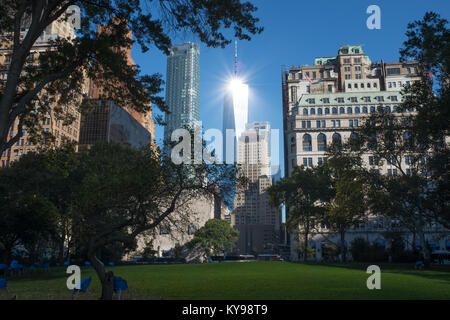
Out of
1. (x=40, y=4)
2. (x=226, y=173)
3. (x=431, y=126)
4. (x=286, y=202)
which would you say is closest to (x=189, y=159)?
(x=226, y=173)

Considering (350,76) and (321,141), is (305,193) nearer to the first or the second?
(321,141)

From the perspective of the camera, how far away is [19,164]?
43531 mm

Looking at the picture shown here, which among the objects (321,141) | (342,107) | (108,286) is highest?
(342,107)

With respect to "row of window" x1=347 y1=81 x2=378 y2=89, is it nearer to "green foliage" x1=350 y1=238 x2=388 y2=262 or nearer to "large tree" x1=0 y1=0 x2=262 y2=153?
"green foliage" x1=350 y1=238 x2=388 y2=262

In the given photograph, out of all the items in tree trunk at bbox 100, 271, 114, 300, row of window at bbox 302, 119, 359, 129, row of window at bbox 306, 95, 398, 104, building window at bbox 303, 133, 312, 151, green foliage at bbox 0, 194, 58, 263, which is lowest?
tree trunk at bbox 100, 271, 114, 300

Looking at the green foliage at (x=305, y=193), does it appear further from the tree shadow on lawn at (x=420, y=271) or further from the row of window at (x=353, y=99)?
the row of window at (x=353, y=99)

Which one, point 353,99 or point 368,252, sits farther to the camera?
point 353,99

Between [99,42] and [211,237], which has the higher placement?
[99,42]

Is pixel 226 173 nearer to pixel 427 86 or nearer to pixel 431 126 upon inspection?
pixel 431 126

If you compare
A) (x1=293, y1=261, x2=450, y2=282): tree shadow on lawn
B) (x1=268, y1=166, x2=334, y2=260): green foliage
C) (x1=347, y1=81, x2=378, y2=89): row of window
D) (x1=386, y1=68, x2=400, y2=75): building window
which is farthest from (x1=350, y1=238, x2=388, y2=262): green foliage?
(x1=386, y1=68, x2=400, y2=75): building window

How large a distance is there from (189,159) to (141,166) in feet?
A: 7.37

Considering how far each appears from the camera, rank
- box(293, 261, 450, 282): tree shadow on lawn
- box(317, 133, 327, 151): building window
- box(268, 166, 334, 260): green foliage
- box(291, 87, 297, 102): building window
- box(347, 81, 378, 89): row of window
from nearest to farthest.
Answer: box(293, 261, 450, 282): tree shadow on lawn
box(268, 166, 334, 260): green foliage
box(317, 133, 327, 151): building window
box(347, 81, 378, 89): row of window
box(291, 87, 297, 102): building window

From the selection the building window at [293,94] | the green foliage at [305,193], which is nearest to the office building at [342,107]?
the building window at [293,94]

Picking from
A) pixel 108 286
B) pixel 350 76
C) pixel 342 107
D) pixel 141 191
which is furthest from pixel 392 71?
pixel 108 286
